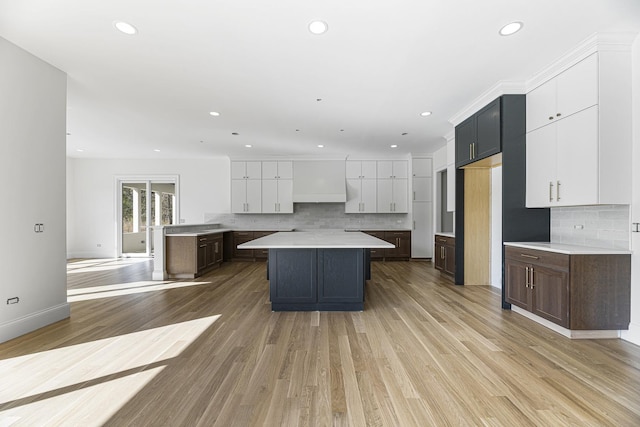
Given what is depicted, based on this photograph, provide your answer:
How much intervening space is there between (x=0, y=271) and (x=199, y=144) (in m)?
4.24

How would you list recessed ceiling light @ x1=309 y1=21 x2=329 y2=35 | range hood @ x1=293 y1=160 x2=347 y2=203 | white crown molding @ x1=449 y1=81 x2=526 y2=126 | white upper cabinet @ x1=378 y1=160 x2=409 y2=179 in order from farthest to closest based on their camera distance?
white upper cabinet @ x1=378 y1=160 x2=409 y2=179
range hood @ x1=293 y1=160 x2=347 y2=203
white crown molding @ x1=449 y1=81 x2=526 y2=126
recessed ceiling light @ x1=309 y1=21 x2=329 y2=35

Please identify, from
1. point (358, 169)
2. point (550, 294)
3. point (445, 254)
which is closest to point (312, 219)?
point (358, 169)

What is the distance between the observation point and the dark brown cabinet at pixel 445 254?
491 centimetres

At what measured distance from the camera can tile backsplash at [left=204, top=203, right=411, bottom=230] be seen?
773 cm

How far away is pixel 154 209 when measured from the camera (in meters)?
7.71

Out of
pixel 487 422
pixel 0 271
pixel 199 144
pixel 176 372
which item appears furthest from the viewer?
pixel 199 144

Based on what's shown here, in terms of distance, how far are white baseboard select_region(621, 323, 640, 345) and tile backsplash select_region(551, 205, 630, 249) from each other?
690mm

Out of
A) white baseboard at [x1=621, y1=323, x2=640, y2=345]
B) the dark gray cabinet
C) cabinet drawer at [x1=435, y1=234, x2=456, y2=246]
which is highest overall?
the dark gray cabinet

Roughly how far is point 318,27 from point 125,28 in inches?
62.6

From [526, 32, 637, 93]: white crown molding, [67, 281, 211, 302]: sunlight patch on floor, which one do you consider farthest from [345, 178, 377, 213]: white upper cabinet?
[526, 32, 637, 93]: white crown molding

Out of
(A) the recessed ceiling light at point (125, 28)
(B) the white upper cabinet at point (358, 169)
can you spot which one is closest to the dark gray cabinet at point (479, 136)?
Answer: (B) the white upper cabinet at point (358, 169)

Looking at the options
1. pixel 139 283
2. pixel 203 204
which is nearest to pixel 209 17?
pixel 139 283

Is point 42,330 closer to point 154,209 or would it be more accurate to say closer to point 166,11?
point 166,11

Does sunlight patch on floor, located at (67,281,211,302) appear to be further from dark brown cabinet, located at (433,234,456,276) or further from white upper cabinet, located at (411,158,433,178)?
white upper cabinet, located at (411,158,433,178)
